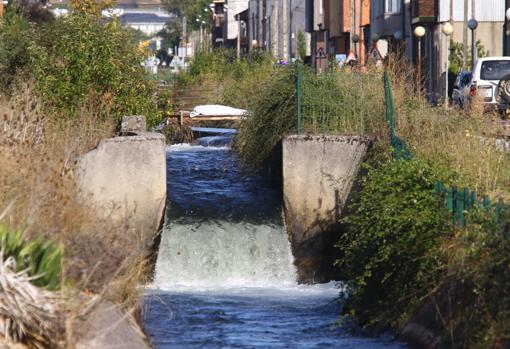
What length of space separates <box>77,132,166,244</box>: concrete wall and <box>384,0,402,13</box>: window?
37479mm

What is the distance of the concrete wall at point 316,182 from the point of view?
Answer: 2050 cm

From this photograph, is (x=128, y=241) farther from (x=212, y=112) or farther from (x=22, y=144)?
(x=212, y=112)

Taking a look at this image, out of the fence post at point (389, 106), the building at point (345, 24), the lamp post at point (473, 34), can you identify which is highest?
the building at point (345, 24)

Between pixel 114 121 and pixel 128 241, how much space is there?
9886 millimetres

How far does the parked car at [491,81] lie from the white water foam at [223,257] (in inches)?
389

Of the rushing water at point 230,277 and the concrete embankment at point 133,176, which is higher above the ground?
the concrete embankment at point 133,176

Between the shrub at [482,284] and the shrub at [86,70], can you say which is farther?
the shrub at [86,70]

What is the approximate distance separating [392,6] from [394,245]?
1744 inches

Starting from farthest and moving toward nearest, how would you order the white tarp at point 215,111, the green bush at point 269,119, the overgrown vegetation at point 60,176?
the white tarp at point 215,111
the green bush at point 269,119
the overgrown vegetation at point 60,176

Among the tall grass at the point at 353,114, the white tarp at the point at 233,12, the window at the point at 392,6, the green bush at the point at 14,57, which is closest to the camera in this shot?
the tall grass at the point at 353,114

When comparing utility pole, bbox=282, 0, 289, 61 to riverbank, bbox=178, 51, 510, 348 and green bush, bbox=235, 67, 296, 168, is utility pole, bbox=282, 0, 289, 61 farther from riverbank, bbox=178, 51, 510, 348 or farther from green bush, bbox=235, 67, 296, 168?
riverbank, bbox=178, 51, 510, 348

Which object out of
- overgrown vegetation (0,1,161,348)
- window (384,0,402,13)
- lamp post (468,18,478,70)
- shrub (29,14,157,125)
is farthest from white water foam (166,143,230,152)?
window (384,0,402,13)

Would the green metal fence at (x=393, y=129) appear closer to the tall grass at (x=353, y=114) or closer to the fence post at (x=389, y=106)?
the fence post at (x=389, y=106)

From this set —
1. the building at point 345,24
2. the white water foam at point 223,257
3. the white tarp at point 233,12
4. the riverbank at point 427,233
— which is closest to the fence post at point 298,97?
the riverbank at point 427,233
